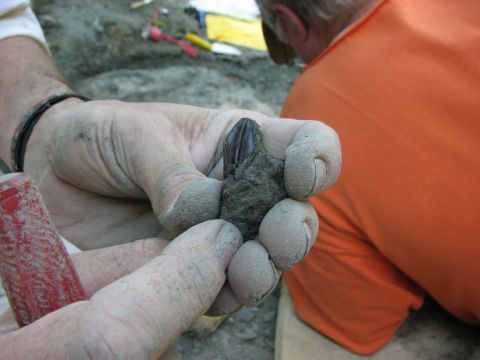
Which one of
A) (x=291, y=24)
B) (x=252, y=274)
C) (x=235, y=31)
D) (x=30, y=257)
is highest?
(x=30, y=257)

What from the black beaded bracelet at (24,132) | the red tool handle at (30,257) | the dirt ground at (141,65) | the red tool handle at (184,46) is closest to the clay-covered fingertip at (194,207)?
the red tool handle at (30,257)

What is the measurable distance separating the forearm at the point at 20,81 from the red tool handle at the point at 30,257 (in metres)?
0.99

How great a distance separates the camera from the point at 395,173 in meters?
1.59

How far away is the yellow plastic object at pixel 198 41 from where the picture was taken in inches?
131

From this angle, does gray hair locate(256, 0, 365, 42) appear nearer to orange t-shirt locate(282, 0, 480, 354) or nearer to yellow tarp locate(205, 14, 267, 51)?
orange t-shirt locate(282, 0, 480, 354)

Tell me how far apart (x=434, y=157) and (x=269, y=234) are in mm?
866

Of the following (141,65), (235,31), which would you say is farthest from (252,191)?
(235,31)

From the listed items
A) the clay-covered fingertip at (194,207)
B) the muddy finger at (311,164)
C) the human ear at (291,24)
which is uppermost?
the muddy finger at (311,164)

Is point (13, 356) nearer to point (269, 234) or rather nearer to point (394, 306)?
point (269, 234)

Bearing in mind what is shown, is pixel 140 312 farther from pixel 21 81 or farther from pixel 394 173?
pixel 21 81

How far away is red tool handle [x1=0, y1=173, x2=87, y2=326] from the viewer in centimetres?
73

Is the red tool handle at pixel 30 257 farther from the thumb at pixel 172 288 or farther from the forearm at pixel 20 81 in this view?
the forearm at pixel 20 81

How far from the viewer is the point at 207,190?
1.02 meters

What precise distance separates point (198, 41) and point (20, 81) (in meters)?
1.74
